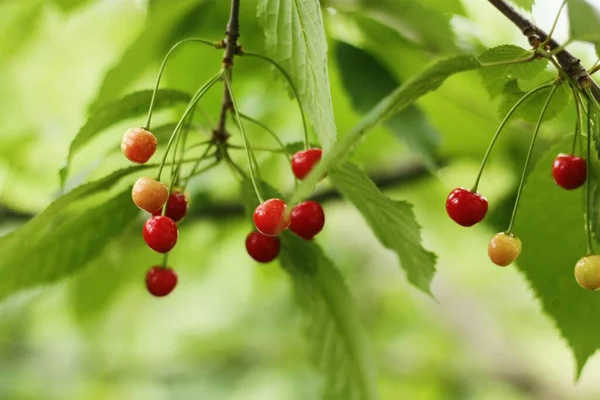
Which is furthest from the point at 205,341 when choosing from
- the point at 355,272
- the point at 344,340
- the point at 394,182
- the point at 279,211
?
the point at 279,211

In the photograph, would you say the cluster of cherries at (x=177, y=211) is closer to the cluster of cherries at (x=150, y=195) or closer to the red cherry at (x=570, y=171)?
the cluster of cherries at (x=150, y=195)

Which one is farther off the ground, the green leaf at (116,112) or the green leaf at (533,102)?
the green leaf at (116,112)

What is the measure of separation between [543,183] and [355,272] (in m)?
2.58

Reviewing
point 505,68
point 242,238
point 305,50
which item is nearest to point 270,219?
point 305,50

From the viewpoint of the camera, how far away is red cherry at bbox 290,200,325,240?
70cm

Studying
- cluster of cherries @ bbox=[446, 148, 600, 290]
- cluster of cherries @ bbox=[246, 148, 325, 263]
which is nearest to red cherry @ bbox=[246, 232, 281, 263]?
cluster of cherries @ bbox=[246, 148, 325, 263]

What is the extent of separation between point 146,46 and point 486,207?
0.58 m

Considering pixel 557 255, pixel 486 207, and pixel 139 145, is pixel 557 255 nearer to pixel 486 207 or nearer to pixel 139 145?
pixel 486 207

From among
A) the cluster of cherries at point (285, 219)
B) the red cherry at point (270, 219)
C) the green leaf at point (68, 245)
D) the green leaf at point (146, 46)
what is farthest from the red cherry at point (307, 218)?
the green leaf at point (146, 46)

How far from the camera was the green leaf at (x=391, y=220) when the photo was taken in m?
0.64

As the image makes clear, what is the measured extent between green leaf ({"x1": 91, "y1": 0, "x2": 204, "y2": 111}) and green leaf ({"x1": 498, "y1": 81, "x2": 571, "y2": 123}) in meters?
0.50

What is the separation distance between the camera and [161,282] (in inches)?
33.5

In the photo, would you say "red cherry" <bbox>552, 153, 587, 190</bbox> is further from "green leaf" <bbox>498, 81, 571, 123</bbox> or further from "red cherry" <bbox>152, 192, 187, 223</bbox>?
"red cherry" <bbox>152, 192, 187, 223</bbox>

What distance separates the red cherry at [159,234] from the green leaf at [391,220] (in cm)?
16
